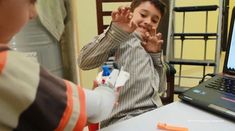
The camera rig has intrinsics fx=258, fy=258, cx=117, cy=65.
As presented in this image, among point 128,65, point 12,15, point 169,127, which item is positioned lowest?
point 169,127

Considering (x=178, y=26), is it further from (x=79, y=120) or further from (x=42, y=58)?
(x=79, y=120)

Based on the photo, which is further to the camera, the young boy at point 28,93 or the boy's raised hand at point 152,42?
the boy's raised hand at point 152,42

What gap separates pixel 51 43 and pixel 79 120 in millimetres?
1668

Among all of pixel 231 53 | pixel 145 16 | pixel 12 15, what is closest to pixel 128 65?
pixel 145 16

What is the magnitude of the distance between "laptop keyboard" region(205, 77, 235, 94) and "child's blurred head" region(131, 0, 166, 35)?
1.15 feet

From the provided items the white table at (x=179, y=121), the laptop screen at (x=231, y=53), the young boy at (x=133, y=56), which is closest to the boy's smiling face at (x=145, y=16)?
the young boy at (x=133, y=56)

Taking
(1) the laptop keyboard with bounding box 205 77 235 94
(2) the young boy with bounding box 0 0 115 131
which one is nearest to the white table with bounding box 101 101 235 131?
(1) the laptop keyboard with bounding box 205 77 235 94

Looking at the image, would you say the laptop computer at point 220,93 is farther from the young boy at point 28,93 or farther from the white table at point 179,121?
the young boy at point 28,93

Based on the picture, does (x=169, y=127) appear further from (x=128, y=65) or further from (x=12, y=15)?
(x=12, y=15)

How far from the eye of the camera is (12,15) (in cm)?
43

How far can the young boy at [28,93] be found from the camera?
406mm

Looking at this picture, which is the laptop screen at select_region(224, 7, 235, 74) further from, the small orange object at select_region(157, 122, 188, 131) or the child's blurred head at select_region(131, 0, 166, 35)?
the small orange object at select_region(157, 122, 188, 131)

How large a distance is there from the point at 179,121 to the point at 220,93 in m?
0.20

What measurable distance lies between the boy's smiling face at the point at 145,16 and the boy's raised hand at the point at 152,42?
0.03 meters
